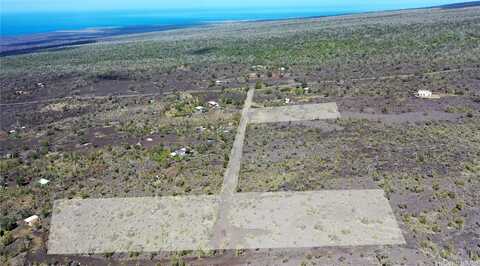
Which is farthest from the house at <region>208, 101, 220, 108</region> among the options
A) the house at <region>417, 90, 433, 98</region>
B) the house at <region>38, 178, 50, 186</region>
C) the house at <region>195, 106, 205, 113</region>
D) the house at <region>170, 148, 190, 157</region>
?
the house at <region>417, 90, 433, 98</region>

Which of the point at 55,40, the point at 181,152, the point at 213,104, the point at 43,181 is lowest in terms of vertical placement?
the point at 213,104

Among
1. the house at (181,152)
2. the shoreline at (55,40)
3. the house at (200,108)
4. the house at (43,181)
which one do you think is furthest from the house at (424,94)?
the shoreline at (55,40)

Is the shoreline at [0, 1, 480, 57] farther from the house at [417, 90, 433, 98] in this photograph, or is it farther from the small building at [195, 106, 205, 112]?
the house at [417, 90, 433, 98]

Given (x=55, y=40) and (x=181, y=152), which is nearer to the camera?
(x=181, y=152)

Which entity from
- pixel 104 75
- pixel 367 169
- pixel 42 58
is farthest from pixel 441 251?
pixel 42 58

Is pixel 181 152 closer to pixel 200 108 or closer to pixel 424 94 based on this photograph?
pixel 200 108

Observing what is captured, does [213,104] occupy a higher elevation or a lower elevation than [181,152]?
lower

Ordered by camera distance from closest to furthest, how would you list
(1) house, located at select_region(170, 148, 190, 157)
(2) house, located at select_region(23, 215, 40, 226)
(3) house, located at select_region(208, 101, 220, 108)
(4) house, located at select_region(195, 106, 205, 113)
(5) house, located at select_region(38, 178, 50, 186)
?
(2) house, located at select_region(23, 215, 40, 226) < (5) house, located at select_region(38, 178, 50, 186) < (1) house, located at select_region(170, 148, 190, 157) < (4) house, located at select_region(195, 106, 205, 113) < (3) house, located at select_region(208, 101, 220, 108)

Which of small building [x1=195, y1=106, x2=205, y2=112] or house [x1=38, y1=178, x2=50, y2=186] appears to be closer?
house [x1=38, y1=178, x2=50, y2=186]

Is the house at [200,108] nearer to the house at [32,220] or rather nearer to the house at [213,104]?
the house at [213,104]

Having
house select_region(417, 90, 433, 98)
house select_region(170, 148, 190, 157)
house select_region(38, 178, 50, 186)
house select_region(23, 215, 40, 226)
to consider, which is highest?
house select_region(23, 215, 40, 226)

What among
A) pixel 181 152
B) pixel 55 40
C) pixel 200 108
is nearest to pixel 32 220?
pixel 181 152

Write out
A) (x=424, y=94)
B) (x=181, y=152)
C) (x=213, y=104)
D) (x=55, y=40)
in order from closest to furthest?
(x=181, y=152)
(x=424, y=94)
(x=213, y=104)
(x=55, y=40)
